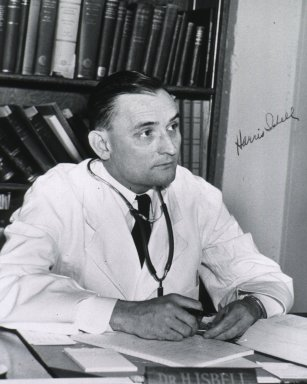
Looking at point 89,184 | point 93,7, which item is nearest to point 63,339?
point 89,184

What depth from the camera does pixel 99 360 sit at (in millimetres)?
1362

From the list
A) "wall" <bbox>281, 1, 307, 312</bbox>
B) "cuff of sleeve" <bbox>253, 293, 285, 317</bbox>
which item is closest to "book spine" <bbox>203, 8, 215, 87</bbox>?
"wall" <bbox>281, 1, 307, 312</bbox>

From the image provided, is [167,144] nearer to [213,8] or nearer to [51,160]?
[51,160]

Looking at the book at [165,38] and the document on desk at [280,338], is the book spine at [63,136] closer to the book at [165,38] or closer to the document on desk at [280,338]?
the book at [165,38]

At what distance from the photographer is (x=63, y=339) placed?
155 cm

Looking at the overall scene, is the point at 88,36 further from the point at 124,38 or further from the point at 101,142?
the point at 101,142

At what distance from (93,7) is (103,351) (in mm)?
1483

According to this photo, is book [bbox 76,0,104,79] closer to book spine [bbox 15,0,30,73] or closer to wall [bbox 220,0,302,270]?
book spine [bbox 15,0,30,73]

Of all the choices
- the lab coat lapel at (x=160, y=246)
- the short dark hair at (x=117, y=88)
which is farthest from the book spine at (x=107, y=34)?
the lab coat lapel at (x=160, y=246)

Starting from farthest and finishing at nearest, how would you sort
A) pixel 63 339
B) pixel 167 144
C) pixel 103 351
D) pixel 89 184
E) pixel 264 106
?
1. pixel 264 106
2. pixel 89 184
3. pixel 167 144
4. pixel 63 339
5. pixel 103 351

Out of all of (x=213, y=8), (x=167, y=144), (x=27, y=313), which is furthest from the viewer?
(x=213, y=8)

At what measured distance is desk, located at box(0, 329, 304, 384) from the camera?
125 centimetres

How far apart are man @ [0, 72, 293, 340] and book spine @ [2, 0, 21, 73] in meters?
0.52

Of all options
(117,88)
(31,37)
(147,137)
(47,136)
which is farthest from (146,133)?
(31,37)
